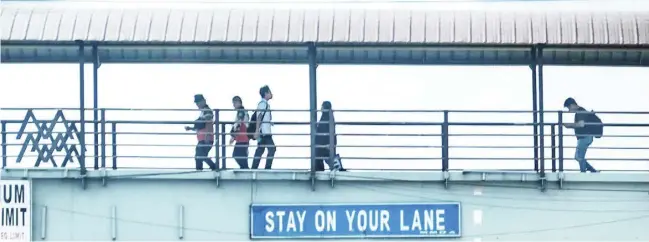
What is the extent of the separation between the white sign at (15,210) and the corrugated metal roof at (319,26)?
197cm

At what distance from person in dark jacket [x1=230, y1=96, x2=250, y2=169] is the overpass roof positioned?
2.62 feet

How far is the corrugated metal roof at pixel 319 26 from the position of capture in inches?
730

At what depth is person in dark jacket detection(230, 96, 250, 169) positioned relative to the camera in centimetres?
1875

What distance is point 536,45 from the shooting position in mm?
18859

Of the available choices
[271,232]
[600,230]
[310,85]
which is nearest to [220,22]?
[310,85]

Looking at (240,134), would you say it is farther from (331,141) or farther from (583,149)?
(583,149)

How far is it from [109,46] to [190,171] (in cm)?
233

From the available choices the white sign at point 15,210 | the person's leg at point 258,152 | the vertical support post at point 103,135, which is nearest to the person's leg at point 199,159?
the person's leg at point 258,152

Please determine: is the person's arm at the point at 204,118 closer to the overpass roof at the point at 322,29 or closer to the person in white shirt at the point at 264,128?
the person in white shirt at the point at 264,128

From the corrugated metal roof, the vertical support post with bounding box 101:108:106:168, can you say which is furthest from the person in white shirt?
the vertical support post with bounding box 101:108:106:168

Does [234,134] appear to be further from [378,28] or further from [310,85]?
[378,28]

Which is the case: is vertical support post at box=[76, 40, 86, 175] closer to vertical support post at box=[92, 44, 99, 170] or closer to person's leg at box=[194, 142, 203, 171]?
vertical support post at box=[92, 44, 99, 170]

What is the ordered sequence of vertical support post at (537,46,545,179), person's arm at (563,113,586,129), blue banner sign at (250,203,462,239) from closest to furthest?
blue banner sign at (250,203,462,239) → vertical support post at (537,46,545,179) → person's arm at (563,113,586,129)

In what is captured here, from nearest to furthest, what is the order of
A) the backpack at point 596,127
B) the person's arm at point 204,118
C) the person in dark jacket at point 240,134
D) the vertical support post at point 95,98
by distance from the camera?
the vertical support post at point 95,98 → the person in dark jacket at point 240,134 → the person's arm at point 204,118 → the backpack at point 596,127
